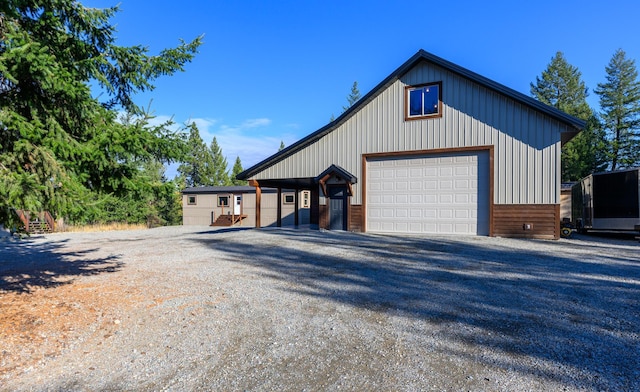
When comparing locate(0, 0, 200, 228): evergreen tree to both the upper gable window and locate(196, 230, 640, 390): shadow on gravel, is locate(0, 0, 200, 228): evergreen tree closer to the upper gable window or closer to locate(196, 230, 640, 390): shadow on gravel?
locate(196, 230, 640, 390): shadow on gravel

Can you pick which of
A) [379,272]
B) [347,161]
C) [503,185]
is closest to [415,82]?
[347,161]

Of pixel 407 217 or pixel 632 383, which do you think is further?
pixel 407 217

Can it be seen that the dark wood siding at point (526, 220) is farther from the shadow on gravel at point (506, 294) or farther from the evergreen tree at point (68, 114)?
the evergreen tree at point (68, 114)

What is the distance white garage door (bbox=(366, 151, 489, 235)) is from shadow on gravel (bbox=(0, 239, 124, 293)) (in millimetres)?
9693

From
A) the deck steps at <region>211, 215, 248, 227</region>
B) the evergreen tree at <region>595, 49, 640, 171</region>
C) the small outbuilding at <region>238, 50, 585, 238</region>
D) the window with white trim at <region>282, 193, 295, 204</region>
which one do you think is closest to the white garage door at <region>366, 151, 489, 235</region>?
the small outbuilding at <region>238, 50, 585, 238</region>

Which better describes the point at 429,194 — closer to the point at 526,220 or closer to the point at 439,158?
the point at 439,158

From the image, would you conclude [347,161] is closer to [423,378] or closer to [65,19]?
[65,19]

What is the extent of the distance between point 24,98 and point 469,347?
638 cm

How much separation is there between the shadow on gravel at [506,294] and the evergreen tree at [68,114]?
10.8 feet

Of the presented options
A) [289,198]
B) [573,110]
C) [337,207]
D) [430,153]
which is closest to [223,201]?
[289,198]

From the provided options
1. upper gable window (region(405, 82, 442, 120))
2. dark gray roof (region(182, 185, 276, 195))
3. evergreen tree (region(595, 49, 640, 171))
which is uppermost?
evergreen tree (region(595, 49, 640, 171))

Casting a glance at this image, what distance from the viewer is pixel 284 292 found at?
18.0 feet

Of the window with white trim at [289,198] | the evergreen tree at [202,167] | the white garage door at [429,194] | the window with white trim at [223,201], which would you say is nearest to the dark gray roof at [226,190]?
the window with white trim at [223,201]

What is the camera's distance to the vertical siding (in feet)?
39.0
